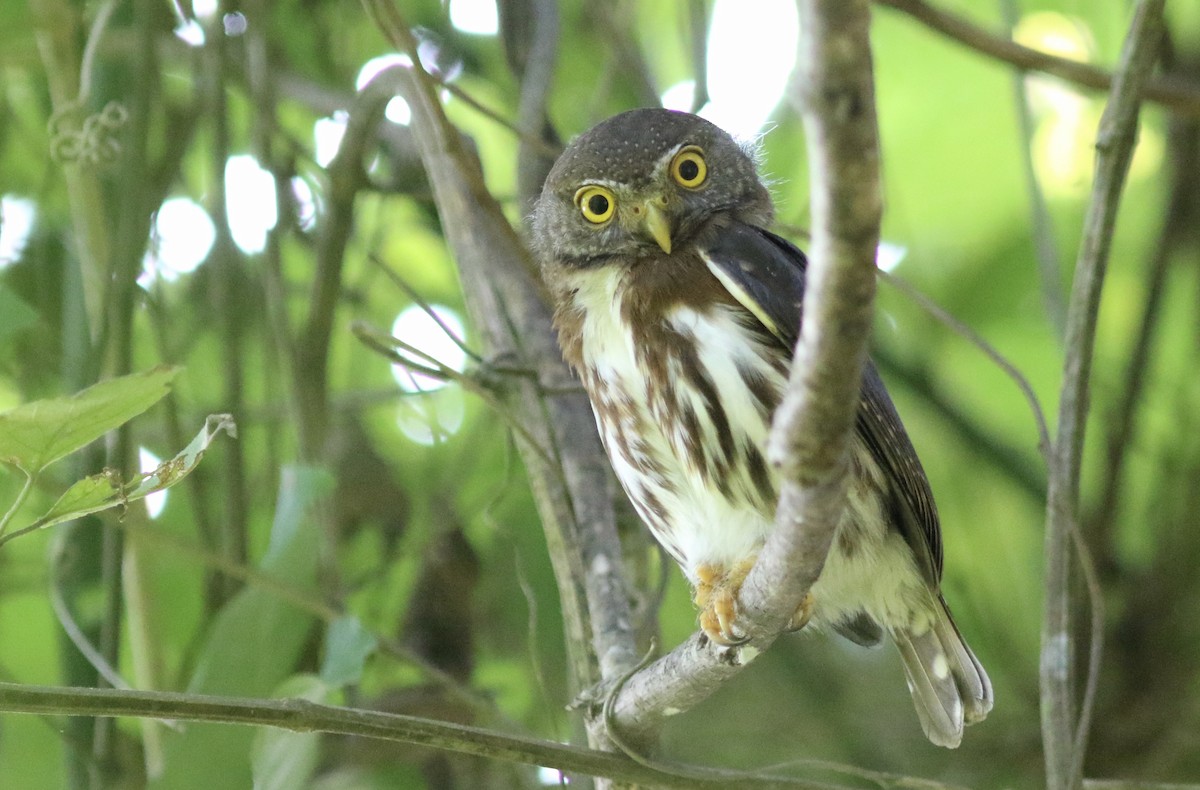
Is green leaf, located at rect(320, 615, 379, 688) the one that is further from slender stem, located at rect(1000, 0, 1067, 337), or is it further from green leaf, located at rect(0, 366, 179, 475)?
slender stem, located at rect(1000, 0, 1067, 337)

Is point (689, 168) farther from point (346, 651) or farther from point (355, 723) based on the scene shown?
point (355, 723)

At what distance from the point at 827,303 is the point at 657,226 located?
1.34 m

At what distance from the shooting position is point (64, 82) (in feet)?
8.88

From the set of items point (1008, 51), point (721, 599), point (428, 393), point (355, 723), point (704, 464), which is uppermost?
point (1008, 51)

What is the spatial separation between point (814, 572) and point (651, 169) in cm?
125

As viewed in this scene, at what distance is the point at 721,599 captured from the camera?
1957 millimetres

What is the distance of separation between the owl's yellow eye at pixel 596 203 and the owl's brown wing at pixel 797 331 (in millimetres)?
260

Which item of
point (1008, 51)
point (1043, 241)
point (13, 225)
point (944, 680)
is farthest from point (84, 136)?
point (1043, 241)

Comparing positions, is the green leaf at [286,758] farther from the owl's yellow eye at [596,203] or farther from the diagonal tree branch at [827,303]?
the owl's yellow eye at [596,203]

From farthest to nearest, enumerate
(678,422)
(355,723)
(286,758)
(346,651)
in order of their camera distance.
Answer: (678,422), (346,651), (286,758), (355,723)

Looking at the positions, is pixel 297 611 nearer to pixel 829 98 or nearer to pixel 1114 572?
pixel 829 98

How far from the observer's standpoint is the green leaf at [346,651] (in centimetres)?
202

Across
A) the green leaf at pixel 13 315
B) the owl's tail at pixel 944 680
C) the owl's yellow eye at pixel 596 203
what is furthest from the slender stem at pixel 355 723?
the owl's yellow eye at pixel 596 203

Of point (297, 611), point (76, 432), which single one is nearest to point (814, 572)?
point (76, 432)
